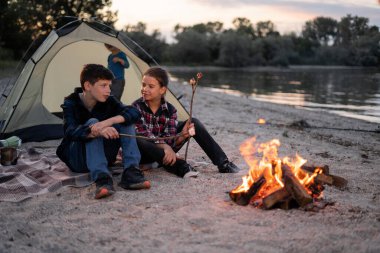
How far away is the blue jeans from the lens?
3768mm

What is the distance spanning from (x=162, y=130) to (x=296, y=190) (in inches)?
69.9

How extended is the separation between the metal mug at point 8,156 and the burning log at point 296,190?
306cm

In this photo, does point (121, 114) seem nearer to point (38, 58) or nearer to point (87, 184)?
point (87, 184)

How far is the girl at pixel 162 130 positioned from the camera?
14.0 ft

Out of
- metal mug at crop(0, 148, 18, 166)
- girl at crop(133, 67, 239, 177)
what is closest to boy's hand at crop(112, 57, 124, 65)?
girl at crop(133, 67, 239, 177)

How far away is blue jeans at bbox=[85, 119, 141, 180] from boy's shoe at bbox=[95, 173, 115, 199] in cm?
4

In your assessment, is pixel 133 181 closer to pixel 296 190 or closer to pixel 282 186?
pixel 282 186

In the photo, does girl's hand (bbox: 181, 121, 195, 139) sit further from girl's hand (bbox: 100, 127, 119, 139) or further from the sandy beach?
girl's hand (bbox: 100, 127, 119, 139)

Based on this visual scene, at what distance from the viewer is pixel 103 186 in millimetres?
3621

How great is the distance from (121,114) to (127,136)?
231mm

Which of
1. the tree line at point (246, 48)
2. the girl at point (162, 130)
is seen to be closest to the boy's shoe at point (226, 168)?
the girl at point (162, 130)

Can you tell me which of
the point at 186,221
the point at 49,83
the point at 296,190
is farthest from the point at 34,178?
the point at 49,83

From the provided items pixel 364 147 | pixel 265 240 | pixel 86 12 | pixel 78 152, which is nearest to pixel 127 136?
pixel 78 152

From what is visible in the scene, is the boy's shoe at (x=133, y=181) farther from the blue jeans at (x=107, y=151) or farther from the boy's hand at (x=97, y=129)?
the boy's hand at (x=97, y=129)
